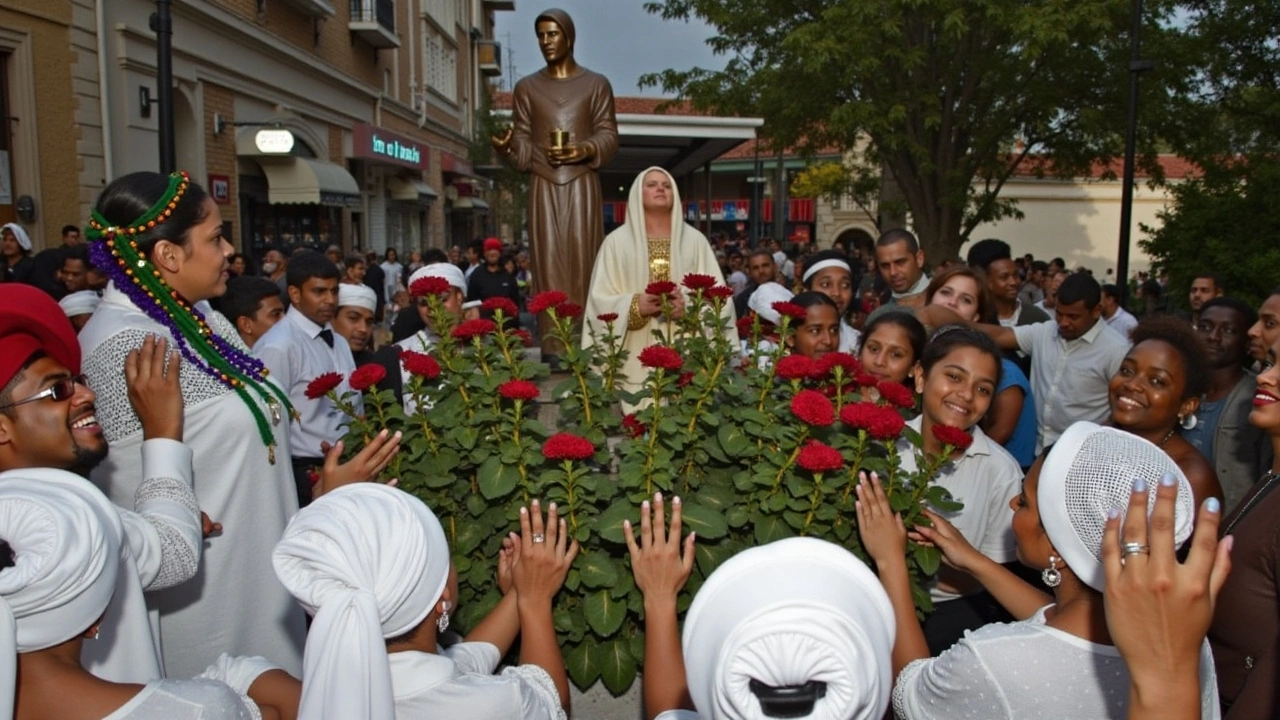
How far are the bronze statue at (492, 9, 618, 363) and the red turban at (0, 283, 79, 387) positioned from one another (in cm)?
373

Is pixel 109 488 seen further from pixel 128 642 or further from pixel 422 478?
pixel 422 478

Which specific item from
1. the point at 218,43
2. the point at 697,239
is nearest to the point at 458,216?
the point at 218,43

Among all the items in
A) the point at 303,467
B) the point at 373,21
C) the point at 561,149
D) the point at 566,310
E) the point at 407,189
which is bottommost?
the point at 303,467

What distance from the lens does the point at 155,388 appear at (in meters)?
2.24

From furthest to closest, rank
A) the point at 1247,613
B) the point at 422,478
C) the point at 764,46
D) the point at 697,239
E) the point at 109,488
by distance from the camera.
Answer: the point at 764,46
the point at 697,239
the point at 422,478
the point at 109,488
the point at 1247,613

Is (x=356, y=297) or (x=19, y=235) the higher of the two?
(x=19, y=235)

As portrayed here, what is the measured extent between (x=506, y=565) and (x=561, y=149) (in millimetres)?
3633

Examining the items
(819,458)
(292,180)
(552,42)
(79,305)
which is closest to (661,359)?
(819,458)

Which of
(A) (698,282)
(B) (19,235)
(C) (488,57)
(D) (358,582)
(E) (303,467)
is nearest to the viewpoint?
(D) (358,582)

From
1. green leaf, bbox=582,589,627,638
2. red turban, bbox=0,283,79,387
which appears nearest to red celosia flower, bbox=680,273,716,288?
green leaf, bbox=582,589,627,638

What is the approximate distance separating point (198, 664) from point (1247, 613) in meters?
2.63

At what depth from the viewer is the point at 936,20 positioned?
13.2 metres

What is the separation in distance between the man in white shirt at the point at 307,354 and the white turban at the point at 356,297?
24 centimetres

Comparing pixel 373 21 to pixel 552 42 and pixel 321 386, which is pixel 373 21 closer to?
pixel 552 42
